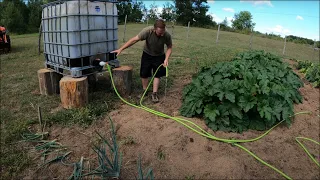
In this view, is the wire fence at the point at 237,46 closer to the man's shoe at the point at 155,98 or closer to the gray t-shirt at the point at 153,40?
the gray t-shirt at the point at 153,40

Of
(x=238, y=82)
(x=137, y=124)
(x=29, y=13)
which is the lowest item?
(x=137, y=124)

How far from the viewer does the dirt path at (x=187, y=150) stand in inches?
99.0

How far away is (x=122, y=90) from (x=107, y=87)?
24.3 inches

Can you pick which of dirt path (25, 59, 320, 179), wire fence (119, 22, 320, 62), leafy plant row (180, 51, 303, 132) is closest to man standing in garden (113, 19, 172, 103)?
leafy plant row (180, 51, 303, 132)

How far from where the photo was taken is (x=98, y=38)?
13.4 ft

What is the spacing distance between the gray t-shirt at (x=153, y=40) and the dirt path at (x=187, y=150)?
115 cm

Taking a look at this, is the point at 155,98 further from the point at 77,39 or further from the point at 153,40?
the point at 77,39

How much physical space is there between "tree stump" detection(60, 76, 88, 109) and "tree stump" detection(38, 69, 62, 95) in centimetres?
79

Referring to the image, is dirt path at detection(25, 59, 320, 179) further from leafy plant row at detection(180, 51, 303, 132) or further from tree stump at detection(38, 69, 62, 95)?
tree stump at detection(38, 69, 62, 95)

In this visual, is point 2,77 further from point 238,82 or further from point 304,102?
point 304,102

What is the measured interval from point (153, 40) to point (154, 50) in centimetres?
17

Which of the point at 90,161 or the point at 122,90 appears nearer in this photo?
the point at 90,161

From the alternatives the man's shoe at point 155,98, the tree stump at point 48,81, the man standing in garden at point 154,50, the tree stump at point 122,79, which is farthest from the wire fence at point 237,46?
the tree stump at point 48,81

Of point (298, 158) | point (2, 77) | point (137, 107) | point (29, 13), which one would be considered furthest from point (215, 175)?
point (29, 13)
